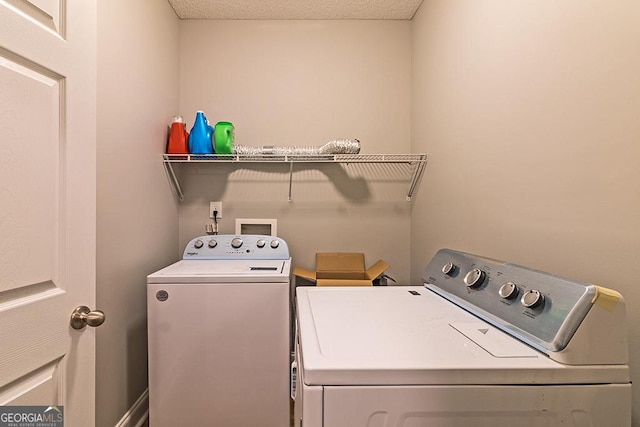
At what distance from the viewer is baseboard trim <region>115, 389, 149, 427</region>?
4.91 feet

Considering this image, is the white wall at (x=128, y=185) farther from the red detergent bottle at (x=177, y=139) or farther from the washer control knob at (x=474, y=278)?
the washer control knob at (x=474, y=278)

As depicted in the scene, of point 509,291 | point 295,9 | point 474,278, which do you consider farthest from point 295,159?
point 509,291

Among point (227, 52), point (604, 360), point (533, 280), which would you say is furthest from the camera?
point (227, 52)

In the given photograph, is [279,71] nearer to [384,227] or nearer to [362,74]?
[362,74]

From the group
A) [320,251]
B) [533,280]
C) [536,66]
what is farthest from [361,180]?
[533,280]

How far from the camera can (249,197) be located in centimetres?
212

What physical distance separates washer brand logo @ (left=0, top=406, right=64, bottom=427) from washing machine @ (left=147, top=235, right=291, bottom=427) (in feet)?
2.01

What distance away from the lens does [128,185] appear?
150cm

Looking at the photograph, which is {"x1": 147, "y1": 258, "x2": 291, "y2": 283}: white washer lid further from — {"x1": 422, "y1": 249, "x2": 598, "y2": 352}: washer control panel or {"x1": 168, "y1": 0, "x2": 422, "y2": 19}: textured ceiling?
{"x1": 168, "y1": 0, "x2": 422, "y2": 19}: textured ceiling

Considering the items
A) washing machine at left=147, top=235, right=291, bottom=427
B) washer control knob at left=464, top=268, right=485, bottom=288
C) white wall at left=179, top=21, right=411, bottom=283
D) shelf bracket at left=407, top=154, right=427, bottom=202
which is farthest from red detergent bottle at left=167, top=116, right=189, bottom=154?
washer control knob at left=464, top=268, right=485, bottom=288

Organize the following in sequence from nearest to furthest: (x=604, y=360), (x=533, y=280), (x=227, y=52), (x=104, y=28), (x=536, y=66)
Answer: (x=604, y=360) → (x=533, y=280) → (x=536, y=66) → (x=104, y=28) → (x=227, y=52)

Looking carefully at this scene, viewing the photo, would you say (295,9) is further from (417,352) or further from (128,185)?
(417,352)

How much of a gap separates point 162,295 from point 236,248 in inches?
21.6

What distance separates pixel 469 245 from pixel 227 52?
2.03 meters
